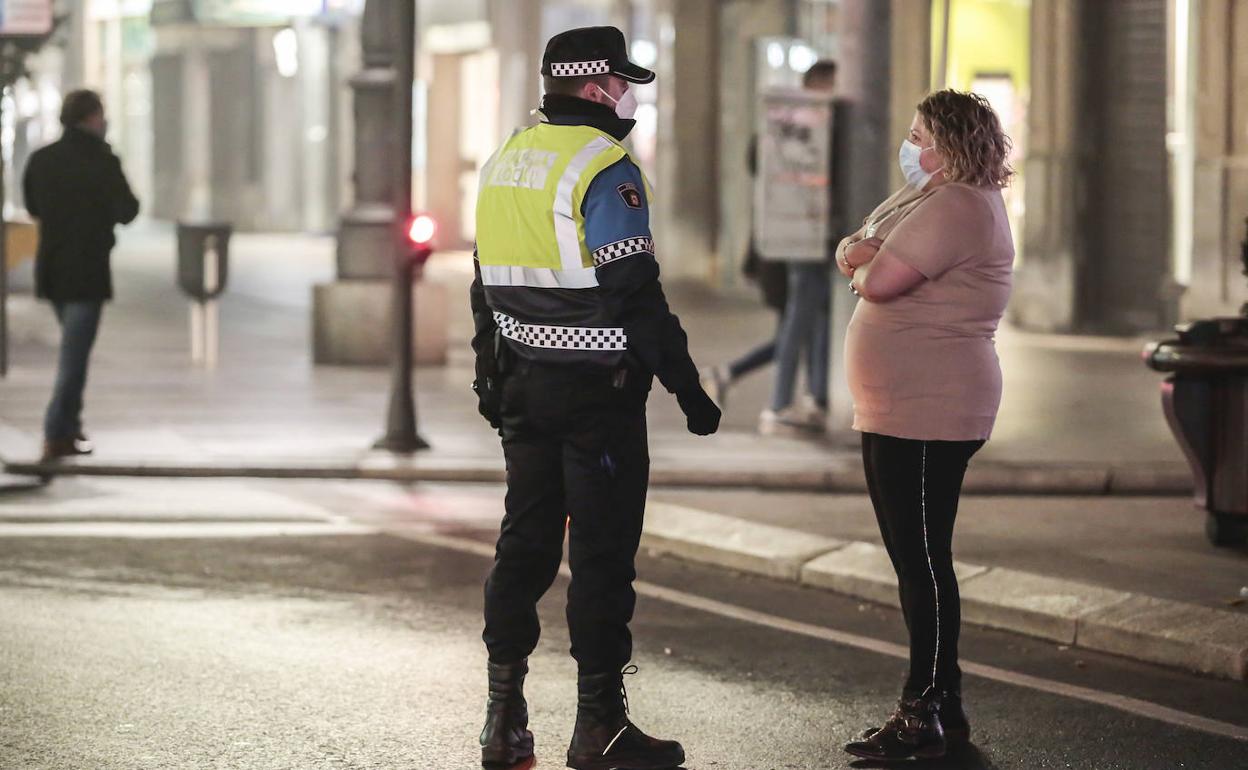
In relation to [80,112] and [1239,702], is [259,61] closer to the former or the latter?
[80,112]

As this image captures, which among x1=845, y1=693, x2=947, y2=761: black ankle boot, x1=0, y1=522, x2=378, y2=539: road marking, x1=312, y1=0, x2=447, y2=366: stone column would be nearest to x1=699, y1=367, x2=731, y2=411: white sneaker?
x1=312, y1=0, x2=447, y2=366: stone column

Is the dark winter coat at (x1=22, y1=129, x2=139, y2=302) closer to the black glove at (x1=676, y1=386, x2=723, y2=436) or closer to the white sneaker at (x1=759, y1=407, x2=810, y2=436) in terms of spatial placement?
the white sneaker at (x1=759, y1=407, x2=810, y2=436)

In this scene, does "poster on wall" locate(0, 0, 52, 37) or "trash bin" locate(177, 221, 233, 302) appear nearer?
"poster on wall" locate(0, 0, 52, 37)

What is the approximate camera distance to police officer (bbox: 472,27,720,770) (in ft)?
17.9

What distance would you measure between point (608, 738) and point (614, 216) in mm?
1319

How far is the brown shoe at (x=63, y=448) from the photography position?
37.6ft

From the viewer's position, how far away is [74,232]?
11656 millimetres

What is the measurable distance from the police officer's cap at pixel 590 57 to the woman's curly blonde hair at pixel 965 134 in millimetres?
838

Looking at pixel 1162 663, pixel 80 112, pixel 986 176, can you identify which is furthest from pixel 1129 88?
pixel 986 176

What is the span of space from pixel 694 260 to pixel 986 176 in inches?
833

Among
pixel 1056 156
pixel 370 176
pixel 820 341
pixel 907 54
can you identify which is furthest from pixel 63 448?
pixel 907 54

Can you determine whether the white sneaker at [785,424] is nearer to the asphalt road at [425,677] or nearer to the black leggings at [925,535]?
the asphalt road at [425,677]

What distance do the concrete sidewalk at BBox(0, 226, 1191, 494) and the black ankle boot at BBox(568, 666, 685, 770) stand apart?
535 cm

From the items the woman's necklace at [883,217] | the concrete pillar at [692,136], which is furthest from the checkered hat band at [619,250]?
the concrete pillar at [692,136]
